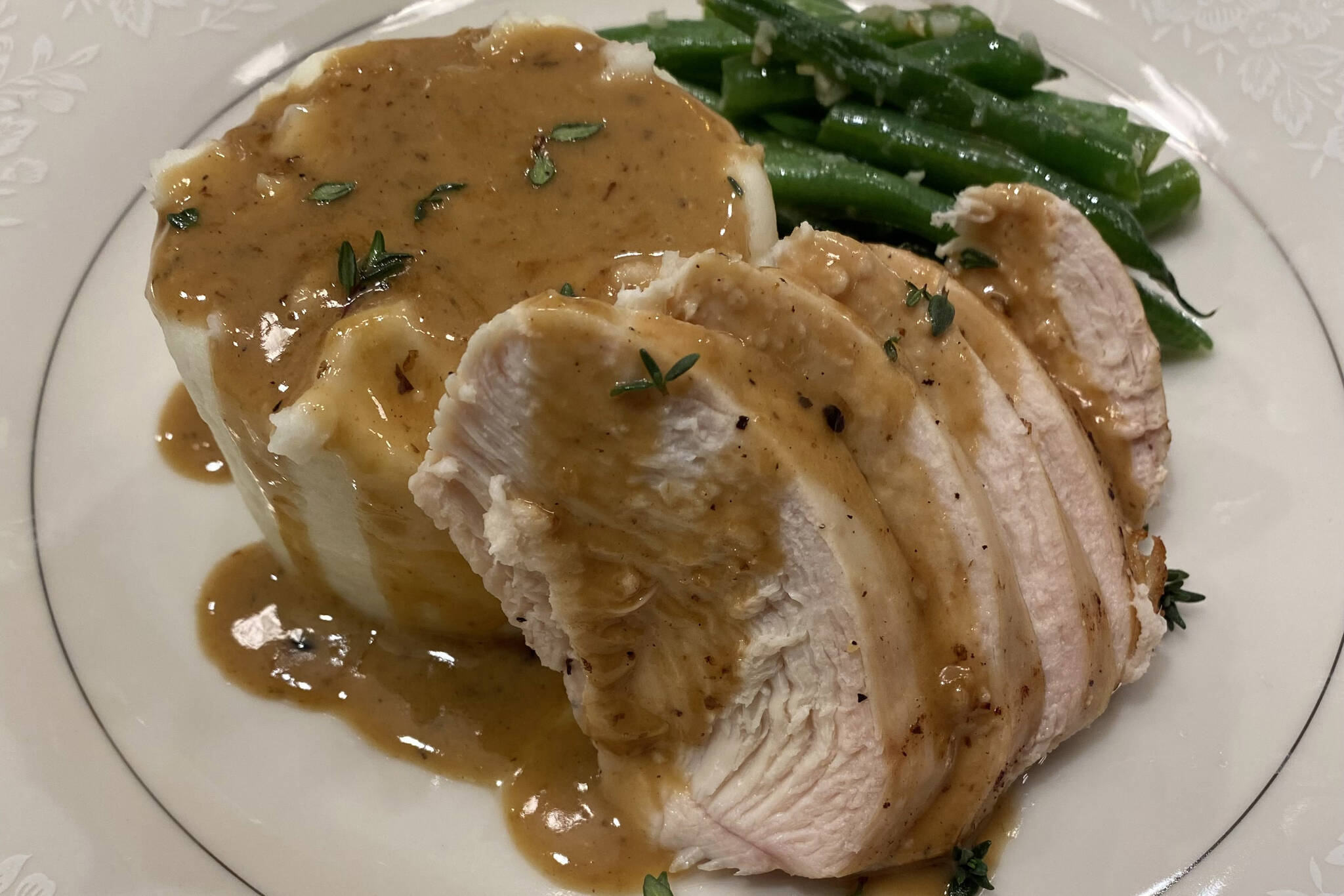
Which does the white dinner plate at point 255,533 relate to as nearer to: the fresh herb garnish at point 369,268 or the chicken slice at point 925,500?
the chicken slice at point 925,500

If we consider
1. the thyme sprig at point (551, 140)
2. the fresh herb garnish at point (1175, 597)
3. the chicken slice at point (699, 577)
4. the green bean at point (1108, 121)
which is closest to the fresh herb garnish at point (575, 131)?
the thyme sprig at point (551, 140)

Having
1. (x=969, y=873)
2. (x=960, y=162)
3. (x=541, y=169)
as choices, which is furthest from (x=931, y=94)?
(x=969, y=873)

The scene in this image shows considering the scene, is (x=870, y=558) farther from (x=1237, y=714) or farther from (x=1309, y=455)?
(x=1309, y=455)

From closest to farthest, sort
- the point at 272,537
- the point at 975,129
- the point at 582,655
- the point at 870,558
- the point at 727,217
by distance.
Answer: the point at 870,558, the point at 582,655, the point at 727,217, the point at 272,537, the point at 975,129

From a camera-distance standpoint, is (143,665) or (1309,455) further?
(1309,455)

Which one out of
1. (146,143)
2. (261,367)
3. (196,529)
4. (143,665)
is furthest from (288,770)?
(146,143)

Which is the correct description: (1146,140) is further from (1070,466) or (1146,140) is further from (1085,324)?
(1070,466)
